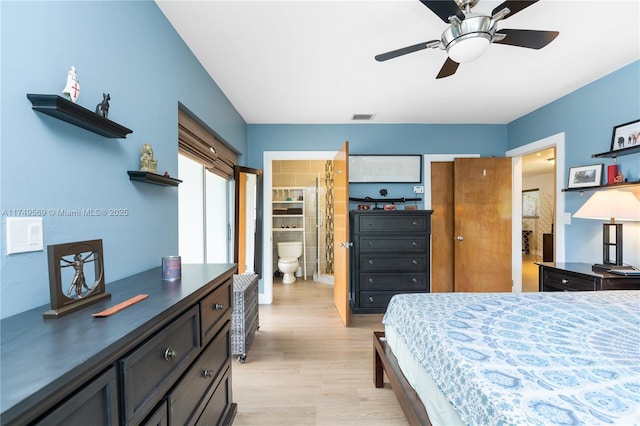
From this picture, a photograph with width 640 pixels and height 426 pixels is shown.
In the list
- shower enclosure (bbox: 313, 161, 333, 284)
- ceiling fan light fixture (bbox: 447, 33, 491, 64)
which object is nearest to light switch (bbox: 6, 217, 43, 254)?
ceiling fan light fixture (bbox: 447, 33, 491, 64)

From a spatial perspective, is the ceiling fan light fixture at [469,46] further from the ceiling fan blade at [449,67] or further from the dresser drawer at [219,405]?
the dresser drawer at [219,405]

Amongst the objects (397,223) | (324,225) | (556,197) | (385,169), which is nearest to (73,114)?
(397,223)

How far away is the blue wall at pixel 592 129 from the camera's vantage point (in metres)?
2.38

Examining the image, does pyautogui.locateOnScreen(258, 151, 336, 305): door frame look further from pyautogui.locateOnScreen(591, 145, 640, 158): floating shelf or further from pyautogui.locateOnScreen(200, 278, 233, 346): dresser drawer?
pyautogui.locateOnScreen(591, 145, 640, 158): floating shelf

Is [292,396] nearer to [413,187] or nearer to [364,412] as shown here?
[364,412]

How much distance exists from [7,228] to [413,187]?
3903 millimetres

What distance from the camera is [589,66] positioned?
2438 millimetres

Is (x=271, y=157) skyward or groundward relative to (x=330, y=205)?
skyward

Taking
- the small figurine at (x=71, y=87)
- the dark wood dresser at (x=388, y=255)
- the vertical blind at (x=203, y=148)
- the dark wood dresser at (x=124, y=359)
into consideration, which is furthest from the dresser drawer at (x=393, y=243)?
the small figurine at (x=71, y=87)

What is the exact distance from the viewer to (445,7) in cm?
142

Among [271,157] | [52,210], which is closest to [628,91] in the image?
[271,157]

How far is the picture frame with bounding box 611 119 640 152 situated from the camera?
7.55ft

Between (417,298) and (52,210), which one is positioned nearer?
(52,210)

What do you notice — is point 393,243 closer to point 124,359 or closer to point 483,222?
point 483,222
